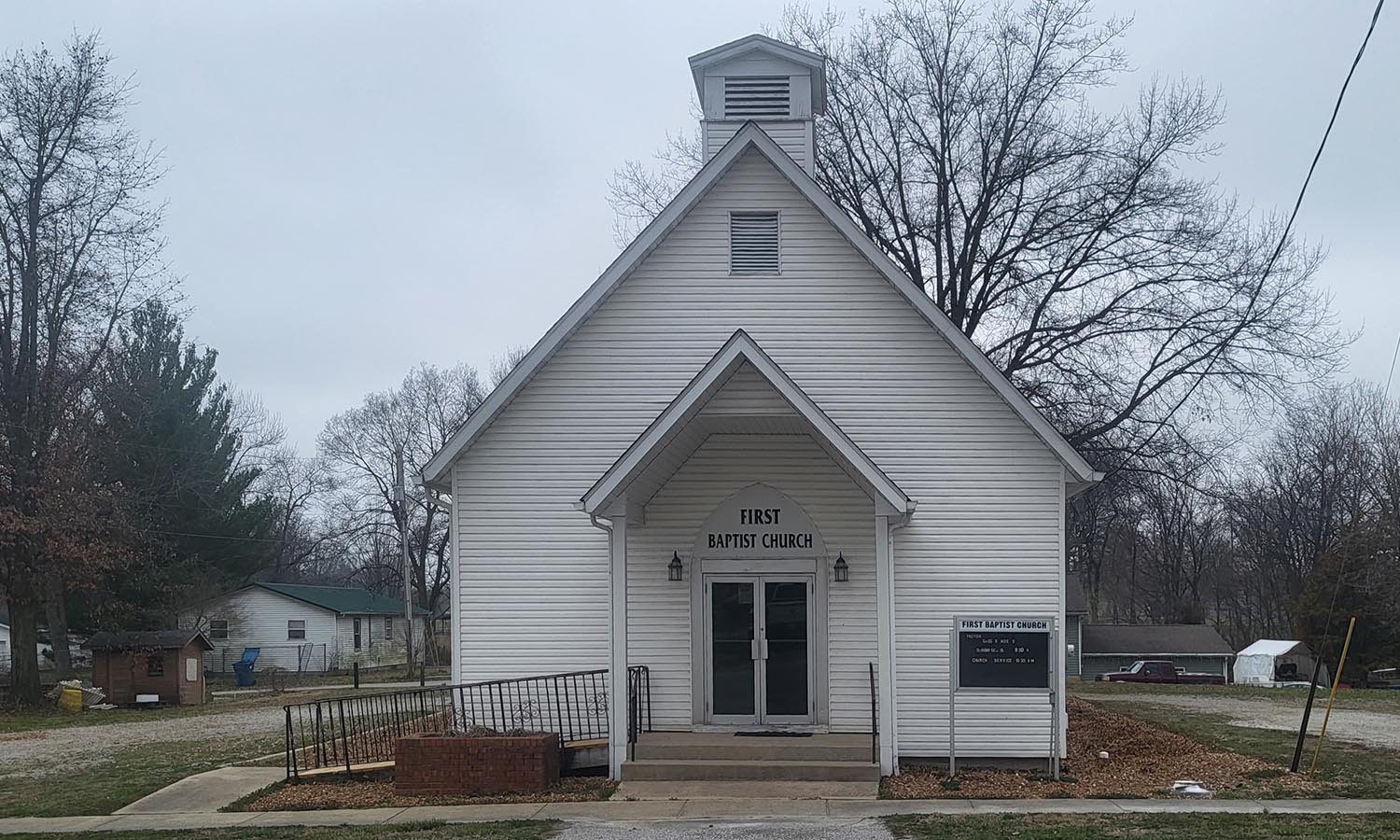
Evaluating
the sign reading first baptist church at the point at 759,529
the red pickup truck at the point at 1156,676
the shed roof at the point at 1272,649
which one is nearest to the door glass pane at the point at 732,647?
the sign reading first baptist church at the point at 759,529

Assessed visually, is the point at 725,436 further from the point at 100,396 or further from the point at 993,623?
the point at 100,396

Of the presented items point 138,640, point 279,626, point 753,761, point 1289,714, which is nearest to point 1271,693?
point 1289,714

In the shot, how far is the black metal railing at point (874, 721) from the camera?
14.8 m

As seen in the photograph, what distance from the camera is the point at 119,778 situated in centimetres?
1711

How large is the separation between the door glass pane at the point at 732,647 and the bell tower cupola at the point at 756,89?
6.52 meters

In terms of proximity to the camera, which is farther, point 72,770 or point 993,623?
point 72,770

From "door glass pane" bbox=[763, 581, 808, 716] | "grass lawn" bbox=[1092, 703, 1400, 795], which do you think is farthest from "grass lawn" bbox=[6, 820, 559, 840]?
"grass lawn" bbox=[1092, 703, 1400, 795]

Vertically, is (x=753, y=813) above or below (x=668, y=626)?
below

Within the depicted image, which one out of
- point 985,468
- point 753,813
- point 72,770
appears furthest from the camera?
point 72,770

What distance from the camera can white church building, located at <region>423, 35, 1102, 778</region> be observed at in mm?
16172

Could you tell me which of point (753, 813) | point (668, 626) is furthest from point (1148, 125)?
point (753, 813)

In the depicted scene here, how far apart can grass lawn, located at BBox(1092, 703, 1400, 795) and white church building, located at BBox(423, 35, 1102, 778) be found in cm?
320

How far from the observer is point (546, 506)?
55.2 feet

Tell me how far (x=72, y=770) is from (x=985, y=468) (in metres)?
13.4
